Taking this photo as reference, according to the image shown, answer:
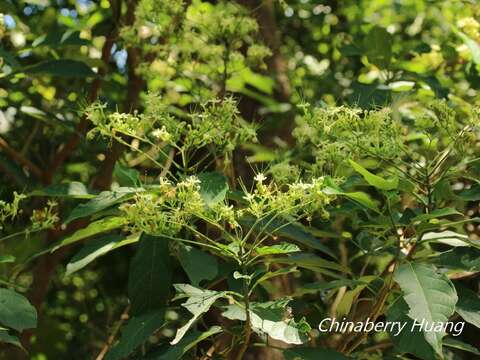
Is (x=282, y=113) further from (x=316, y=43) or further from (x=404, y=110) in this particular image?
(x=316, y=43)

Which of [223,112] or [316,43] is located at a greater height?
[223,112]

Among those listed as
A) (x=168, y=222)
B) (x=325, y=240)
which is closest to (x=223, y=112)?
(x=168, y=222)

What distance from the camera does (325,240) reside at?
3.08m

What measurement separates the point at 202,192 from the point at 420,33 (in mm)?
2280

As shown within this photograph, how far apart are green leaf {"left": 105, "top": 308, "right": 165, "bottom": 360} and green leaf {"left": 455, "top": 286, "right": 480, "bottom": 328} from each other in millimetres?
651

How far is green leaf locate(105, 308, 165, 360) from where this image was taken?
162 cm

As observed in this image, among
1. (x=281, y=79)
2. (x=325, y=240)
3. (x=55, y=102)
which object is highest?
(x=281, y=79)

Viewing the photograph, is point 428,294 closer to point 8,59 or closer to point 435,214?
point 435,214

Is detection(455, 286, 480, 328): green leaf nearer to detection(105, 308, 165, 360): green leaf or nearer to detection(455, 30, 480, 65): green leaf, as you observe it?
detection(105, 308, 165, 360): green leaf

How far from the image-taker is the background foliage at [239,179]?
5.22 feet

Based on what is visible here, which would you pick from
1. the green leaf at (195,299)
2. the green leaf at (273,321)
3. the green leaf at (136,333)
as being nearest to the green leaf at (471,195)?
the green leaf at (273,321)

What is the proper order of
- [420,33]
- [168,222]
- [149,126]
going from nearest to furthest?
[168,222], [149,126], [420,33]

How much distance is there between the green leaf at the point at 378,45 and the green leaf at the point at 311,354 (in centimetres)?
109

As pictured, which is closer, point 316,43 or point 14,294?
point 14,294
